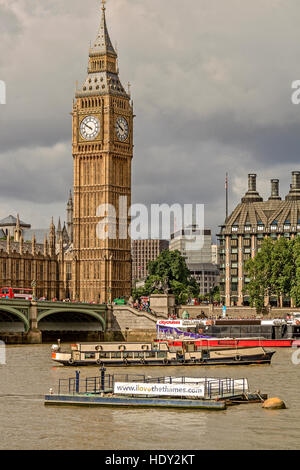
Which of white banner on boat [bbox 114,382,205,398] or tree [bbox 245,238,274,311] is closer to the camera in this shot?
white banner on boat [bbox 114,382,205,398]

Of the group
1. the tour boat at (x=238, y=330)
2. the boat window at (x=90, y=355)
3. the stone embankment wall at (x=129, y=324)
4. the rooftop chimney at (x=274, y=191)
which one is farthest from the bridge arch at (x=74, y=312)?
the rooftop chimney at (x=274, y=191)

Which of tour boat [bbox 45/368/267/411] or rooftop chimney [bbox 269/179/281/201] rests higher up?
rooftop chimney [bbox 269/179/281/201]

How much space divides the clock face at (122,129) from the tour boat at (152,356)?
80.3 meters

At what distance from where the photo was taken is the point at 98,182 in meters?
158

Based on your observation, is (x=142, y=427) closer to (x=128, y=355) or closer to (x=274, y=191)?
(x=128, y=355)

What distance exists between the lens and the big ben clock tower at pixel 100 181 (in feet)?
513

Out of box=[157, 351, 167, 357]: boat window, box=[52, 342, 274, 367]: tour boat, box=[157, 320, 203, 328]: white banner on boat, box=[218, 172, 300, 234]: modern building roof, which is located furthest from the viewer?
box=[218, 172, 300, 234]: modern building roof

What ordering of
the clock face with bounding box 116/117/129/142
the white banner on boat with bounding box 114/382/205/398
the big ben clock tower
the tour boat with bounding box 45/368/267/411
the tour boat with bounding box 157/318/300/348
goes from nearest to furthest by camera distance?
the tour boat with bounding box 45/368/267/411 < the white banner on boat with bounding box 114/382/205/398 < the tour boat with bounding box 157/318/300/348 < the big ben clock tower < the clock face with bounding box 116/117/129/142

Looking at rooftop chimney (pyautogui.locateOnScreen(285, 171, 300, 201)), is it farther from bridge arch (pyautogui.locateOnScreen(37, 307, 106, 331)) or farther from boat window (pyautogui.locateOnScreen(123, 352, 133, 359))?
boat window (pyautogui.locateOnScreen(123, 352, 133, 359))

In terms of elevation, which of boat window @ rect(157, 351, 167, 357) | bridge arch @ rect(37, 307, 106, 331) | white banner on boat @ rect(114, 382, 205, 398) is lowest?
boat window @ rect(157, 351, 167, 357)

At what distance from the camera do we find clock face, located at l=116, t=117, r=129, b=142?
158625 mm

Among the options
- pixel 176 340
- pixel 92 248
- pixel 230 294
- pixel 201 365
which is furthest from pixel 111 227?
pixel 201 365

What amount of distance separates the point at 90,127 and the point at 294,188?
127 ft

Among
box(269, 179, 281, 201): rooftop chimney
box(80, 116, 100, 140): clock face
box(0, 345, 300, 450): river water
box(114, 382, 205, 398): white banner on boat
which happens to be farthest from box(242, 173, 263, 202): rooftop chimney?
box(114, 382, 205, 398): white banner on boat
